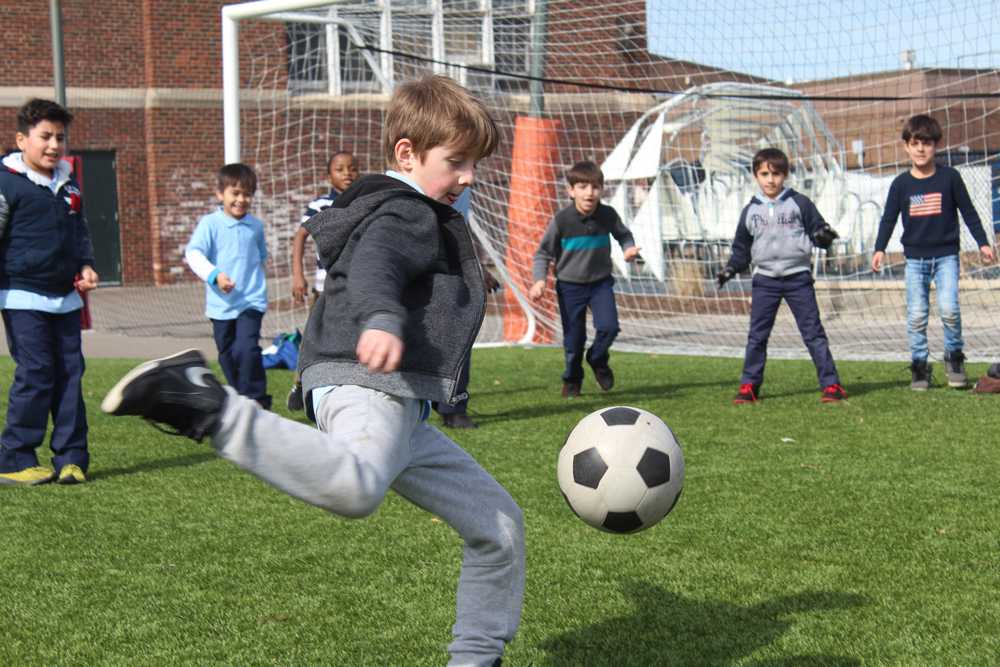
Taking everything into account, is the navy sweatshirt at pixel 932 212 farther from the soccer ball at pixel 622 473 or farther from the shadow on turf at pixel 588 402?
the soccer ball at pixel 622 473

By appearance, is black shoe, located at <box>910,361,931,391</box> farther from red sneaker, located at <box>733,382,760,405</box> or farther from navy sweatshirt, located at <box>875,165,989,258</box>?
red sneaker, located at <box>733,382,760,405</box>

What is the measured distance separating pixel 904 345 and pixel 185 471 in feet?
22.8

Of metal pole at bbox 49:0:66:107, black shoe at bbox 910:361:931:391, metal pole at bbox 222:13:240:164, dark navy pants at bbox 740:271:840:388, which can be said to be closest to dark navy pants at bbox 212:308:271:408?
metal pole at bbox 222:13:240:164

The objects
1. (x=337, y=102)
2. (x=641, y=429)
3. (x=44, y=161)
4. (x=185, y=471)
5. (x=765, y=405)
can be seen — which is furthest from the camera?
(x=337, y=102)

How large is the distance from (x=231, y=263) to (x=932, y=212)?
15.6 feet

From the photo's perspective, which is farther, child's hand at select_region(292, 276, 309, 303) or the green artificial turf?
child's hand at select_region(292, 276, 309, 303)

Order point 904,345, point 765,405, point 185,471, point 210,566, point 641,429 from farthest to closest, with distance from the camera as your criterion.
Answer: point 904,345 → point 765,405 → point 185,471 → point 210,566 → point 641,429

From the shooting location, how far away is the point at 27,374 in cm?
539

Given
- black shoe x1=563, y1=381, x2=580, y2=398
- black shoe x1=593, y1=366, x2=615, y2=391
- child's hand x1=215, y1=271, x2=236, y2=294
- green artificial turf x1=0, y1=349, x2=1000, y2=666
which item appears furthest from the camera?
black shoe x1=593, y1=366, x2=615, y2=391

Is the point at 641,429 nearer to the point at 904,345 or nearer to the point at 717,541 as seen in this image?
the point at 717,541

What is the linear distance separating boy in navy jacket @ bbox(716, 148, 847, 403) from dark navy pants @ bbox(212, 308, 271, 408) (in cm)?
312

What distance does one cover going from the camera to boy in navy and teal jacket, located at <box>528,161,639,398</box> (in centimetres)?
827

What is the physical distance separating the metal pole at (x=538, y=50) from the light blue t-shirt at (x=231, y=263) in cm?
414

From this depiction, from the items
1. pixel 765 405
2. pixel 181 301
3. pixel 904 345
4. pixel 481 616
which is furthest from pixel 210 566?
pixel 181 301
